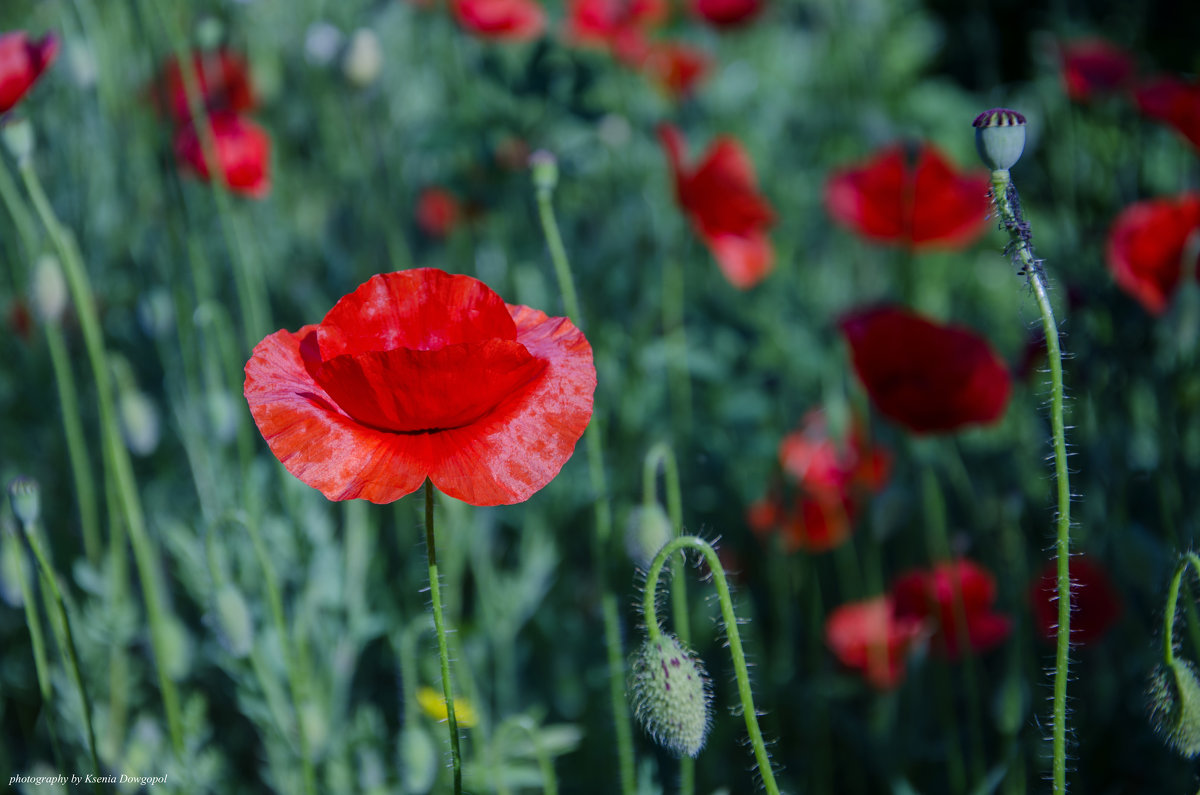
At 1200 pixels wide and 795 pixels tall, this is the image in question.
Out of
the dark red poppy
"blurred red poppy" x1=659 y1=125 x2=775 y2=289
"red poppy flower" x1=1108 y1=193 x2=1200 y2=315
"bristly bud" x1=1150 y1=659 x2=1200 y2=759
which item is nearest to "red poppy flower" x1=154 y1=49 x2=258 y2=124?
"blurred red poppy" x1=659 y1=125 x2=775 y2=289

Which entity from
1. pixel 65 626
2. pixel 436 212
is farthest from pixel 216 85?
pixel 65 626

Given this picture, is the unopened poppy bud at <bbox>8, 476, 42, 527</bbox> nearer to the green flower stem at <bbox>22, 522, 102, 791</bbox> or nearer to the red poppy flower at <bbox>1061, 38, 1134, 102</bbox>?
the green flower stem at <bbox>22, 522, 102, 791</bbox>

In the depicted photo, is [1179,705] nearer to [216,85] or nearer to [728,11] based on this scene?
[216,85]

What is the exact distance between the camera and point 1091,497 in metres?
1.65

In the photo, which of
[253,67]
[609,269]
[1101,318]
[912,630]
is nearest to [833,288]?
[609,269]

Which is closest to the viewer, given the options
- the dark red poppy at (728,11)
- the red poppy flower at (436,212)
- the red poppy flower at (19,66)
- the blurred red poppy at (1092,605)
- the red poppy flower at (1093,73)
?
the red poppy flower at (19,66)

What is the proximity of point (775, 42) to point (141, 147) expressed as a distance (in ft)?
8.26

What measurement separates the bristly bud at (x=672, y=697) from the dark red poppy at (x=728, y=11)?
2.00 metres

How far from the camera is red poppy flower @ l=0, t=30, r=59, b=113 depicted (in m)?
1.06

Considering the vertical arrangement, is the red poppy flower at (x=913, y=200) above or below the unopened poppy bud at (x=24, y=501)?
above

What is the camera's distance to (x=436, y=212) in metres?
2.23

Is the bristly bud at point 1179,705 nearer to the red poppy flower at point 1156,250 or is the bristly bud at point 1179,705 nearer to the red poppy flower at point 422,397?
the red poppy flower at point 422,397

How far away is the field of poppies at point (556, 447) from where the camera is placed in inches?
30.2

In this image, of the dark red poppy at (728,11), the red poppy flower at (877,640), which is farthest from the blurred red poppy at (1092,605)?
the dark red poppy at (728,11)
